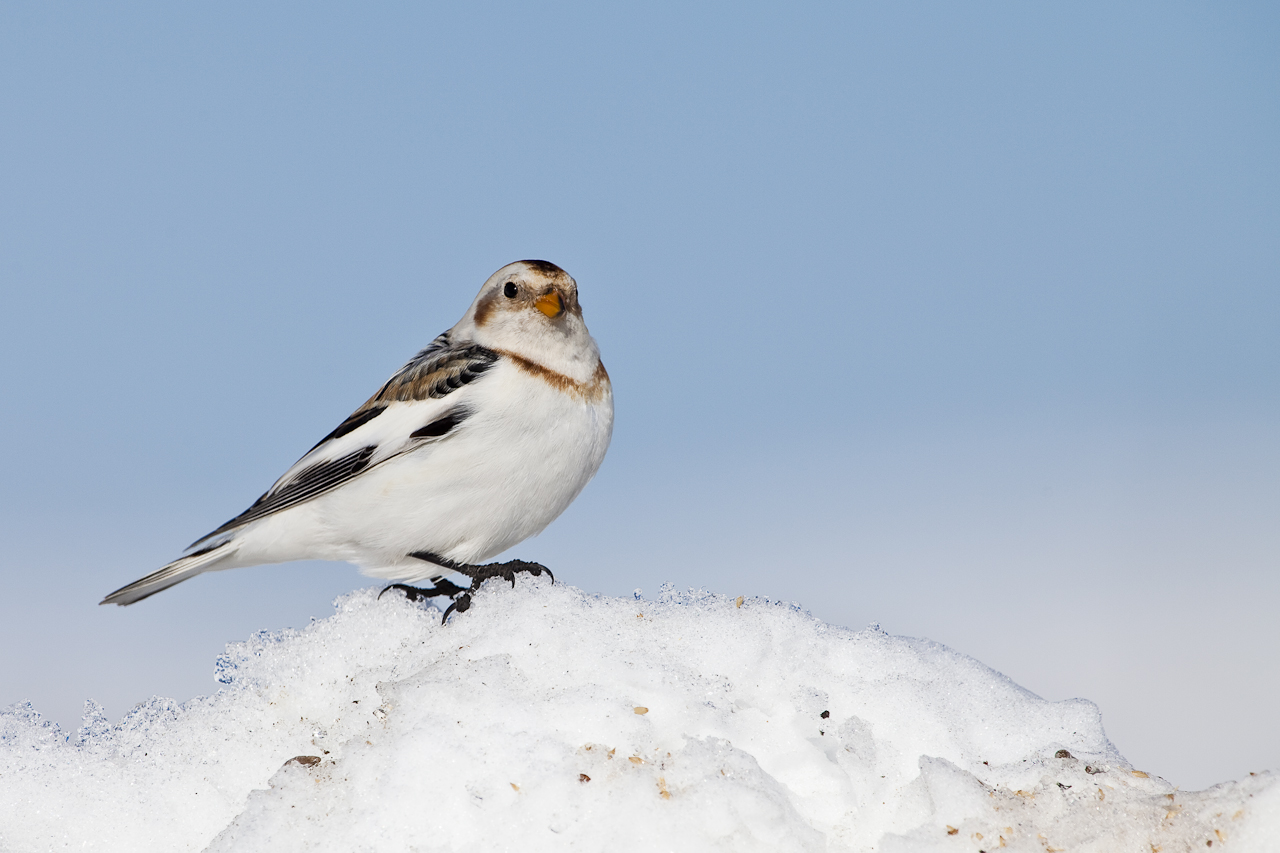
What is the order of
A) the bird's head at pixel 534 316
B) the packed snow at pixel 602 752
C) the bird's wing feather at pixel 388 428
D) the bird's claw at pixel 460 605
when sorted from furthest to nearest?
the bird's head at pixel 534 316 < the bird's wing feather at pixel 388 428 < the bird's claw at pixel 460 605 < the packed snow at pixel 602 752

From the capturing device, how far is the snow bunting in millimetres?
5074

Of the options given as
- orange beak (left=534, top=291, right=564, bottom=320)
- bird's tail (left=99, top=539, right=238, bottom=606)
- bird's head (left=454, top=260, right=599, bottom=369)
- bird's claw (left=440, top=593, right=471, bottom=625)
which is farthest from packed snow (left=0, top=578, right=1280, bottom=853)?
orange beak (left=534, top=291, right=564, bottom=320)

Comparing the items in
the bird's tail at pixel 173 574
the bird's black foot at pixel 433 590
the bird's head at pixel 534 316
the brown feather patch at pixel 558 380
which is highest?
the bird's head at pixel 534 316

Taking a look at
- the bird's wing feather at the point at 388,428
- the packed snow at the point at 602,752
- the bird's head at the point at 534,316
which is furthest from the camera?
the bird's head at the point at 534,316

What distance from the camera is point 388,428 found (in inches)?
209

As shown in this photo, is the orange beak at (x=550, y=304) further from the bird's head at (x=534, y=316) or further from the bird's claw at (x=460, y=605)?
→ the bird's claw at (x=460, y=605)

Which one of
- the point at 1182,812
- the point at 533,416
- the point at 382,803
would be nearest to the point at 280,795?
the point at 382,803

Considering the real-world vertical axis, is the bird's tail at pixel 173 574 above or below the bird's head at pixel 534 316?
below

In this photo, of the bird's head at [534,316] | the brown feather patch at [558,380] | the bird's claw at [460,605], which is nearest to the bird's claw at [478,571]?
the bird's claw at [460,605]

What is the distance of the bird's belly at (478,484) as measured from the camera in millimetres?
5051

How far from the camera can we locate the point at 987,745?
4.14 m

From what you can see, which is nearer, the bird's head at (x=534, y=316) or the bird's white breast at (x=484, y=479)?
the bird's white breast at (x=484, y=479)

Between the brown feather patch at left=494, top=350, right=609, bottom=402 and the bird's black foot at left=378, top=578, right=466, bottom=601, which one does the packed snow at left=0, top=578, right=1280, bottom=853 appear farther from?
the brown feather patch at left=494, top=350, right=609, bottom=402

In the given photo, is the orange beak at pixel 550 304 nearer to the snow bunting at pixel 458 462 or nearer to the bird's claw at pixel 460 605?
the snow bunting at pixel 458 462
